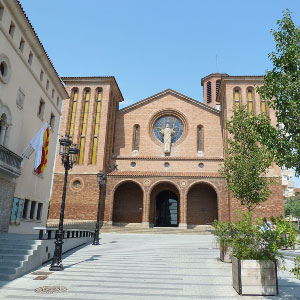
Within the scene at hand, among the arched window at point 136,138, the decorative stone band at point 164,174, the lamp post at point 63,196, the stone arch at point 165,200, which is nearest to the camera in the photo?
the lamp post at point 63,196

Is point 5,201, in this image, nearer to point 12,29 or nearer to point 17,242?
point 17,242

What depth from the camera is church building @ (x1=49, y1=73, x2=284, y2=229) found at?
29.9 m

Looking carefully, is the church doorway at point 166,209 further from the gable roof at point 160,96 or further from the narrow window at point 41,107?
the narrow window at point 41,107

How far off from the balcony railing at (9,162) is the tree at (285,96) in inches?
454

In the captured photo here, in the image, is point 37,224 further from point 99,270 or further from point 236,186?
point 236,186

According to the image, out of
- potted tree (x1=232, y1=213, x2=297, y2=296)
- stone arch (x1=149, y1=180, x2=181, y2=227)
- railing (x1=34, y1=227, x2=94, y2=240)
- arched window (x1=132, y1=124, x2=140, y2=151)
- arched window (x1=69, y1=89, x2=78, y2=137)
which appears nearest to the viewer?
potted tree (x1=232, y1=213, x2=297, y2=296)

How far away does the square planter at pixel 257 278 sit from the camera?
727 cm

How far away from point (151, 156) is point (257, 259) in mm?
26089

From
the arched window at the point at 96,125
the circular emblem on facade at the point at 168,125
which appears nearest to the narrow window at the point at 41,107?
the arched window at the point at 96,125

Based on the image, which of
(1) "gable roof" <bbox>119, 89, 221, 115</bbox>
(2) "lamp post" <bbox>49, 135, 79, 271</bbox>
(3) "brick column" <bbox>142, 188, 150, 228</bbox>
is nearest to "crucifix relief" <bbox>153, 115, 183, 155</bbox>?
(1) "gable roof" <bbox>119, 89, 221, 115</bbox>

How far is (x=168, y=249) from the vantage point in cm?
1596

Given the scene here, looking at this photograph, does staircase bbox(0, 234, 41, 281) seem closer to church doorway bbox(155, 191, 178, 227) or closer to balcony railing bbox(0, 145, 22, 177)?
balcony railing bbox(0, 145, 22, 177)

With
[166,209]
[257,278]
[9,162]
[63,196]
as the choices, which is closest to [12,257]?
[63,196]

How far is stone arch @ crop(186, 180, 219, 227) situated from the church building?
4.3 inches
